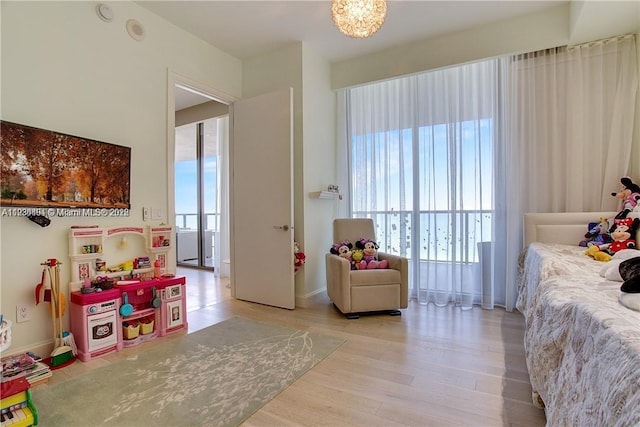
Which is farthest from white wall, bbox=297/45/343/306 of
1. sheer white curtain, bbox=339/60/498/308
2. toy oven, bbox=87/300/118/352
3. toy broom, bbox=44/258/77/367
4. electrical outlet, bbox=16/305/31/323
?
electrical outlet, bbox=16/305/31/323

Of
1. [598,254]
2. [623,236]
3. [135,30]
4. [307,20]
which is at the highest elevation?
[307,20]

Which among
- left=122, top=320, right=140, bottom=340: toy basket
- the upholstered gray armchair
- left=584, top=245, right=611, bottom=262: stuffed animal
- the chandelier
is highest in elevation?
the chandelier

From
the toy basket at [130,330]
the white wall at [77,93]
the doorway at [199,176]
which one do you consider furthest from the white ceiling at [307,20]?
the toy basket at [130,330]

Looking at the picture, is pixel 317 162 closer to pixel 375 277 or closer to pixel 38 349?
pixel 375 277

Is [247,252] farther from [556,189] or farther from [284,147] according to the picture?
[556,189]

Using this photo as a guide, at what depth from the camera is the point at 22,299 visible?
2057 millimetres

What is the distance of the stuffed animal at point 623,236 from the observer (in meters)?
2.11

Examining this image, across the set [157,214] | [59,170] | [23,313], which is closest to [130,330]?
[23,313]

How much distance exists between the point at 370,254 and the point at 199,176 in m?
3.61

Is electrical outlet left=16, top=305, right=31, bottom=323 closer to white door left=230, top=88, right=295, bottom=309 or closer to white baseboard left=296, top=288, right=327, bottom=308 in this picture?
white door left=230, top=88, right=295, bottom=309

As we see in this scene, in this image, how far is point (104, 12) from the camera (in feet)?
7.96

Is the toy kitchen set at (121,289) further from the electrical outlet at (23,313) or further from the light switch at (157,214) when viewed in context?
the electrical outlet at (23,313)

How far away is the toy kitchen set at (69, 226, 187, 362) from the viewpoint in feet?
7.16

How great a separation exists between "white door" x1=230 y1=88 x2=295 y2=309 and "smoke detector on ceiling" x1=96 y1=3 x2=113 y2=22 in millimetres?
1350
